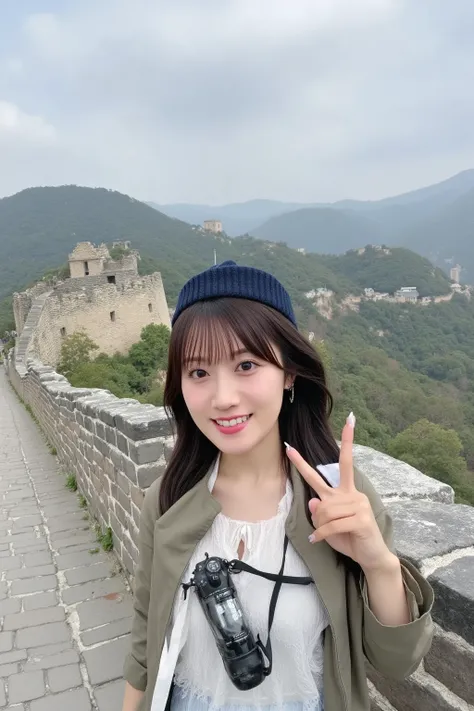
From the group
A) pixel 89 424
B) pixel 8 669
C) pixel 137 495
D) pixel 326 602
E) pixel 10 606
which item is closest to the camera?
pixel 326 602

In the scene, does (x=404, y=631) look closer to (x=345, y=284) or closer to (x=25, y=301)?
(x=25, y=301)

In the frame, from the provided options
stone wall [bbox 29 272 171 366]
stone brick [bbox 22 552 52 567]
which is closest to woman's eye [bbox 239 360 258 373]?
stone brick [bbox 22 552 52 567]

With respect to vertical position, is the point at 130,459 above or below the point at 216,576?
below

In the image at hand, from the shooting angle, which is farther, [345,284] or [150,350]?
[345,284]

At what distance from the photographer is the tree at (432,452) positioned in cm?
1891

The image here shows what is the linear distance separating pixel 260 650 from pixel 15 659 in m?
2.27

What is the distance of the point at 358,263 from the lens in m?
90.6

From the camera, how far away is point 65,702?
2473mm

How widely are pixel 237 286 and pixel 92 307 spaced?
74.2 feet

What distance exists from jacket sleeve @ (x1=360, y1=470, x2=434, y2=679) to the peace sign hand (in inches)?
4.2

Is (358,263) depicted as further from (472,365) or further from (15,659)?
(15,659)

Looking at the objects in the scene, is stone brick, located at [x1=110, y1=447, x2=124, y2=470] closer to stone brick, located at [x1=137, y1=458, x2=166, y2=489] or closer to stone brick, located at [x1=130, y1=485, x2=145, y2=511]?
stone brick, located at [x1=130, y1=485, x2=145, y2=511]

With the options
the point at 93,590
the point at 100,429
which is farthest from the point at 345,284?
the point at 93,590

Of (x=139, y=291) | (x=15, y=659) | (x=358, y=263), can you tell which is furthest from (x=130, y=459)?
(x=358, y=263)
